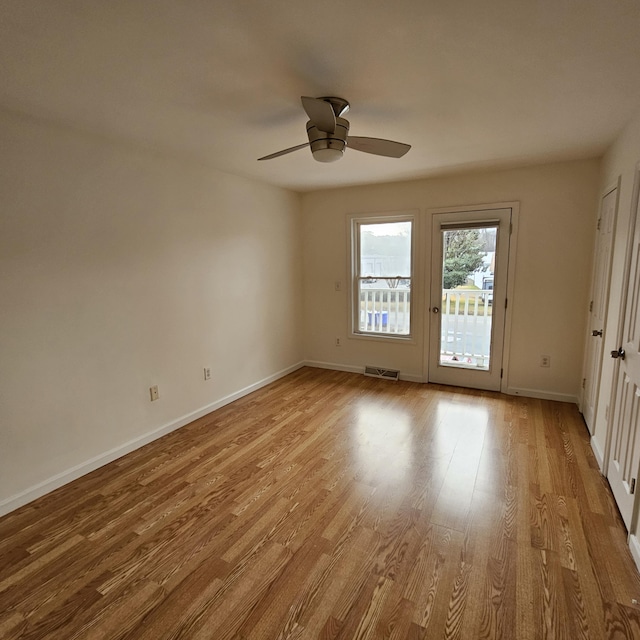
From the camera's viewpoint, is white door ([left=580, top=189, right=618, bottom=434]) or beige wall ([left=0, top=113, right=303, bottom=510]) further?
white door ([left=580, top=189, right=618, bottom=434])

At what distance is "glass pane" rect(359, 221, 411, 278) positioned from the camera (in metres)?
4.27

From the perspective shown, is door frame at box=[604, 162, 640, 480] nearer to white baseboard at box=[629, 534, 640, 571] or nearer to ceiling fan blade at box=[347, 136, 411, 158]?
white baseboard at box=[629, 534, 640, 571]

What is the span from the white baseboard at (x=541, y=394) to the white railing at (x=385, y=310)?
129cm

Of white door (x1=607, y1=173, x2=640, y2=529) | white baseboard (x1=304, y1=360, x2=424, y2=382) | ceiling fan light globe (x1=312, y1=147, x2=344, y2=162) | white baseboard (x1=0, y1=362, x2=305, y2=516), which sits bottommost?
white baseboard (x1=0, y1=362, x2=305, y2=516)

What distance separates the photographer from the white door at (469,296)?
3.75m

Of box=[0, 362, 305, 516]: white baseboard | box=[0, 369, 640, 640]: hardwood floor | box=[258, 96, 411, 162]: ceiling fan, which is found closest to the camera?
box=[0, 369, 640, 640]: hardwood floor

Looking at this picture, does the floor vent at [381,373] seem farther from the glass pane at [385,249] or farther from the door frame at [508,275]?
the glass pane at [385,249]

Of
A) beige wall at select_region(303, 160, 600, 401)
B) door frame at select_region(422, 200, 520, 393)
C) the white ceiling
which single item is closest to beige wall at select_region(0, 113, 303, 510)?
the white ceiling

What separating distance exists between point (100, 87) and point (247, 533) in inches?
95.9

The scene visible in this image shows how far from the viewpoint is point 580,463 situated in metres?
2.56

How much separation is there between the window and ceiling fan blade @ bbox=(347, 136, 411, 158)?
6.52 feet

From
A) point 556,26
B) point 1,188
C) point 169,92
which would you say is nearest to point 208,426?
point 1,188

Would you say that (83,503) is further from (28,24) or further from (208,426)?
(28,24)

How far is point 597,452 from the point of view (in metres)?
2.60
